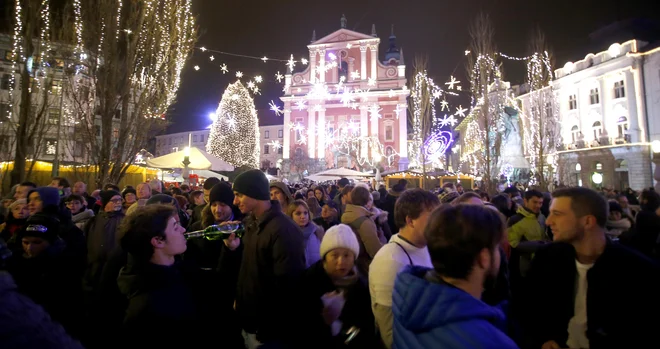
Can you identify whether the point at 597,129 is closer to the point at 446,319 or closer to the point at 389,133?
the point at 389,133

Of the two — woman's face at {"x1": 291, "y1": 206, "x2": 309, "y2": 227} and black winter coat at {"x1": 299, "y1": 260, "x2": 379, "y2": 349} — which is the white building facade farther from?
black winter coat at {"x1": 299, "y1": 260, "x2": 379, "y2": 349}

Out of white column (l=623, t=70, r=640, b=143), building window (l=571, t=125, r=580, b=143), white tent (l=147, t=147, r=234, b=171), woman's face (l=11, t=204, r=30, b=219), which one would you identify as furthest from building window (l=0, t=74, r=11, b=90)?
white column (l=623, t=70, r=640, b=143)

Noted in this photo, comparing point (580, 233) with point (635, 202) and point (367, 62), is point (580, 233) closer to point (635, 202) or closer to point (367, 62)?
point (635, 202)

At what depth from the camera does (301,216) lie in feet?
15.4

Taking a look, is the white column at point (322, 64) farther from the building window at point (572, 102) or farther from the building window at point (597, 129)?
the building window at point (597, 129)

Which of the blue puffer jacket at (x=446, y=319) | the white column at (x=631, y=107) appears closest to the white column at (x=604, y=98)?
the white column at (x=631, y=107)

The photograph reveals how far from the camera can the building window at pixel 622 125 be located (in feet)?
103

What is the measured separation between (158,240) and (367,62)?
→ 146ft

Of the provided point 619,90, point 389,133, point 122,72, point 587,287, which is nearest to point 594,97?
point 619,90

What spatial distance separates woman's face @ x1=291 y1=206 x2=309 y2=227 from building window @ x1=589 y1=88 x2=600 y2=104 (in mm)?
39399

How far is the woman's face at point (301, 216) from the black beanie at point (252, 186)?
1.59 meters

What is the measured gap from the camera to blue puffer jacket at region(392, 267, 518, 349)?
1.34 meters

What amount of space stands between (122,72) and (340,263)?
10698 millimetres

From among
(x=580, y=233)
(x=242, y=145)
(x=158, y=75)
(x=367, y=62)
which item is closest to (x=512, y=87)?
(x=367, y=62)
